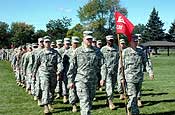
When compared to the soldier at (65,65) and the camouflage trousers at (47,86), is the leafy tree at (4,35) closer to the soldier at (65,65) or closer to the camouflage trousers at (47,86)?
the soldier at (65,65)

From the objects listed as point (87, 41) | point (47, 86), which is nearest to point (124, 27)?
point (87, 41)

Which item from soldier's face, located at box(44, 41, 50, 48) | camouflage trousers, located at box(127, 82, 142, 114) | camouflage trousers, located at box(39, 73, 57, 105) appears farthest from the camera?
soldier's face, located at box(44, 41, 50, 48)

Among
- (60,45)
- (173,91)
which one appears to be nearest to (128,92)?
(60,45)

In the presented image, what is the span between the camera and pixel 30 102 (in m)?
17.7

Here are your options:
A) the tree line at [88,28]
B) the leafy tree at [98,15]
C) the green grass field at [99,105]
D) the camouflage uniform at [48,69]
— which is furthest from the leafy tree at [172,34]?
the camouflage uniform at [48,69]

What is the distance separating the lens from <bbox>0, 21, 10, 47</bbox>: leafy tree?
419 feet

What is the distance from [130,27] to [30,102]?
6.41m

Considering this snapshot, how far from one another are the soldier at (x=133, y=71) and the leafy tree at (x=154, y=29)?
11416cm

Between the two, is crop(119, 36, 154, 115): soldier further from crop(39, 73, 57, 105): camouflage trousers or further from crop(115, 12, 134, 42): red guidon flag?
crop(39, 73, 57, 105): camouflage trousers

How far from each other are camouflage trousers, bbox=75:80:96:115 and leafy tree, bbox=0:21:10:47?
115092mm

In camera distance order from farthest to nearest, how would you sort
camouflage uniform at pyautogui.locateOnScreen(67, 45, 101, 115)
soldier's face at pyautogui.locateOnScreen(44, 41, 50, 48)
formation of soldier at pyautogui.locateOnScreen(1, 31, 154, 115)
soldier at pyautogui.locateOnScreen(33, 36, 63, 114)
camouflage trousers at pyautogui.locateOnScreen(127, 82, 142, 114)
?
1. soldier's face at pyautogui.locateOnScreen(44, 41, 50, 48)
2. soldier at pyautogui.locateOnScreen(33, 36, 63, 114)
3. camouflage trousers at pyautogui.locateOnScreen(127, 82, 142, 114)
4. formation of soldier at pyautogui.locateOnScreen(1, 31, 154, 115)
5. camouflage uniform at pyautogui.locateOnScreen(67, 45, 101, 115)

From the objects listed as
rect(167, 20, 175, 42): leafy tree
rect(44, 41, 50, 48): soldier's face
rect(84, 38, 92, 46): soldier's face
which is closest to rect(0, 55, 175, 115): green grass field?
rect(44, 41, 50, 48): soldier's face

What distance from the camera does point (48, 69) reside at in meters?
14.4

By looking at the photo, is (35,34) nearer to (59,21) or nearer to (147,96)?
(59,21)
